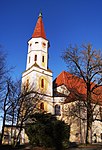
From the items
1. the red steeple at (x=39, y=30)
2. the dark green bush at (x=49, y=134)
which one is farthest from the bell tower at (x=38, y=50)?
the dark green bush at (x=49, y=134)

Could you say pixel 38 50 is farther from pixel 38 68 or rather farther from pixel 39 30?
pixel 39 30

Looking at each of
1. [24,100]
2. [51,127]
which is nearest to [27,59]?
[24,100]

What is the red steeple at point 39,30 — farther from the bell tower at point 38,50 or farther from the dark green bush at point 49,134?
the dark green bush at point 49,134

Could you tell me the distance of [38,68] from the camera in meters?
37.1

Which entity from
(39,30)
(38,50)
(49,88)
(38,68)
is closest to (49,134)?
(49,88)

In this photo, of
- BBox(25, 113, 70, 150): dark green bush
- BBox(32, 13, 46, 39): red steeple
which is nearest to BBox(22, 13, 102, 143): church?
BBox(32, 13, 46, 39): red steeple

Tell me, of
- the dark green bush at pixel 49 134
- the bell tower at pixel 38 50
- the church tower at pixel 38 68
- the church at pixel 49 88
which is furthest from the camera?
the bell tower at pixel 38 50

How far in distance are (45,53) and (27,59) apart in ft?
12.7

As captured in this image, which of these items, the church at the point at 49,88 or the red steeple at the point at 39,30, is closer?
the church at the point at 49,88

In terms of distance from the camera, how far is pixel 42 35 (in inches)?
1612

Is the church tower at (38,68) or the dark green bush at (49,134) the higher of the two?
the church tower at (38,68)

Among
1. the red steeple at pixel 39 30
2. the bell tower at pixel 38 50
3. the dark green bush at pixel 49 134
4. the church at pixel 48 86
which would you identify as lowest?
the dark green bush at pixel 49 134

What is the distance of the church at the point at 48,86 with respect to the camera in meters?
34.3

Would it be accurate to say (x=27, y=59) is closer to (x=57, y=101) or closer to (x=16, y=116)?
(x=57, y=101)
